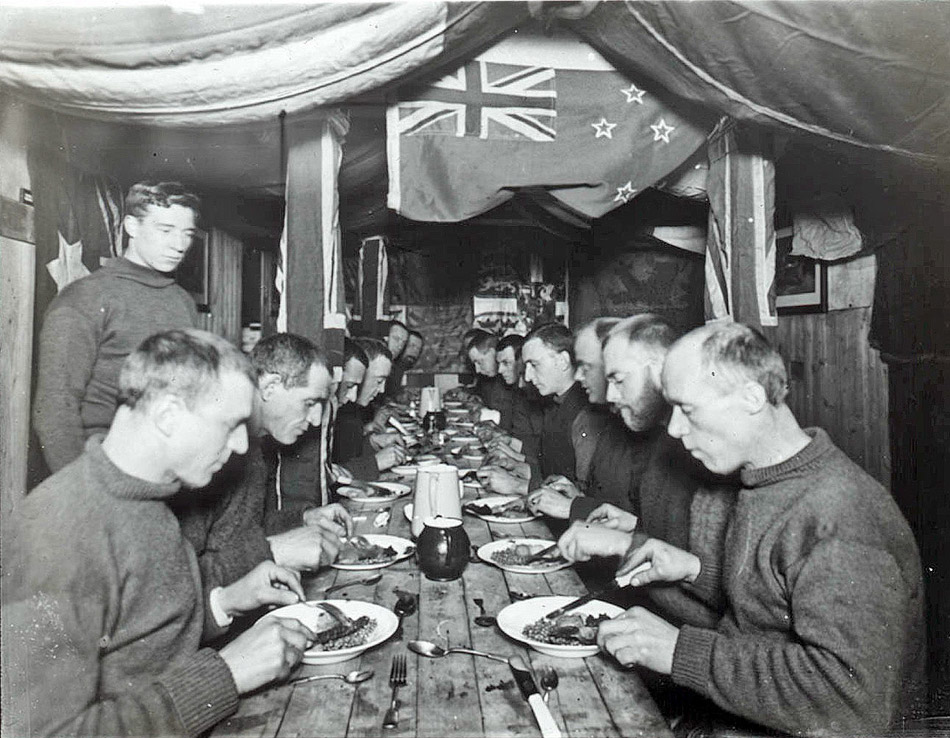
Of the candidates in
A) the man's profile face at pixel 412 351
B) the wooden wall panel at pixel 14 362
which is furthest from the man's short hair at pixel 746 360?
the man's profile face at pixel 412 351

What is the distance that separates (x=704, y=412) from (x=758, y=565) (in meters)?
0.40

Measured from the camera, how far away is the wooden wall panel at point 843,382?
3.80 metres

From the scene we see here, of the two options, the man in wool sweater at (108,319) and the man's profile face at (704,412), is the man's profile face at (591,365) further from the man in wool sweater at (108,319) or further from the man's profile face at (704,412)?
the man in wool sweater at (108,319)

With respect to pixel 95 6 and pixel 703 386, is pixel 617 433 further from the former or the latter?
pixel 95 6

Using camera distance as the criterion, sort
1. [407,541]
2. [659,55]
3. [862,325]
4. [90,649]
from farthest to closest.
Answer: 1. [862,325]
2. [407,541]
3. [659,55]
4. [90,649]

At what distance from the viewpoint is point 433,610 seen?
1.89 metres

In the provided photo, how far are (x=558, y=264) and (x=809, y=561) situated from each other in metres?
7.21

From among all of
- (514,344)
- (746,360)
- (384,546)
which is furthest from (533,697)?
(514,344)

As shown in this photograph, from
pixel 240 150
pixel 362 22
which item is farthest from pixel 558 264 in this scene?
pixel 362 22

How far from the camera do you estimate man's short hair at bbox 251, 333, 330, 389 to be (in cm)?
247

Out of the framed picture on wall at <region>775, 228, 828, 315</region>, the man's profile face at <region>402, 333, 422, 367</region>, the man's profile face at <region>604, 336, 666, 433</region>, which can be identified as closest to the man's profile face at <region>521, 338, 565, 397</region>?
the man's profile face at <region>604, 336, 666, 433</region>

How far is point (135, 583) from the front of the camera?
4.68ft

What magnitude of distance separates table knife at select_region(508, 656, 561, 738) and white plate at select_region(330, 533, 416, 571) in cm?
Result: 75

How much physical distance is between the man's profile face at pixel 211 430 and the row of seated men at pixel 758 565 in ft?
3.23
